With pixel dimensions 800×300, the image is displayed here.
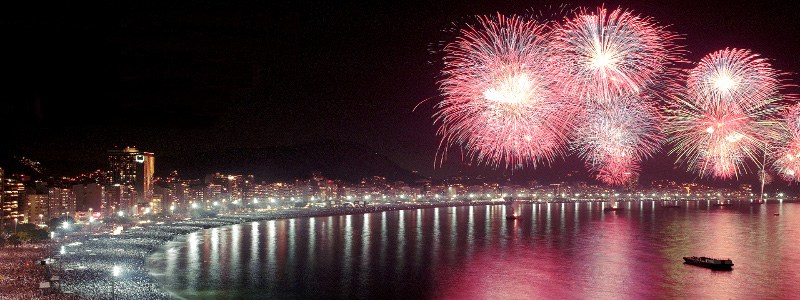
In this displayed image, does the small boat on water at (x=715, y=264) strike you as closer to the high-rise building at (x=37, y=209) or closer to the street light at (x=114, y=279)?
the street light at (x=114, y=279)

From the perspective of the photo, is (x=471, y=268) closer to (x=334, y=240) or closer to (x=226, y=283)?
(x=226, y=283)

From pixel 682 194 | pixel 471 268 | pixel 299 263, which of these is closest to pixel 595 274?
pixel 471 268

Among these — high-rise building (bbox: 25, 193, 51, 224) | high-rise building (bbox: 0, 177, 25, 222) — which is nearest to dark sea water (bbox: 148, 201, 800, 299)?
high-rise building (bbox: 0, 177, 25, 222)

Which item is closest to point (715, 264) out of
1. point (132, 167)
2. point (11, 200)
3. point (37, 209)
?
point (11, 200)

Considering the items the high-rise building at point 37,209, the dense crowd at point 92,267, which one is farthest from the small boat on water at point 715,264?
the high-rise building at point 37,209

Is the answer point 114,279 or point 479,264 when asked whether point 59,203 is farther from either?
point 479,264

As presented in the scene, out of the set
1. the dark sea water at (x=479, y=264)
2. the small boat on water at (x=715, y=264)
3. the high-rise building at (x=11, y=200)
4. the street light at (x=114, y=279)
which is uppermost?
the high-rise building at (x=11, y=200)

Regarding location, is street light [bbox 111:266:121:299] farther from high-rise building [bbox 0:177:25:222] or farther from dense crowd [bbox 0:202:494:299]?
high-rise building [bbox 0:177:25:222]
